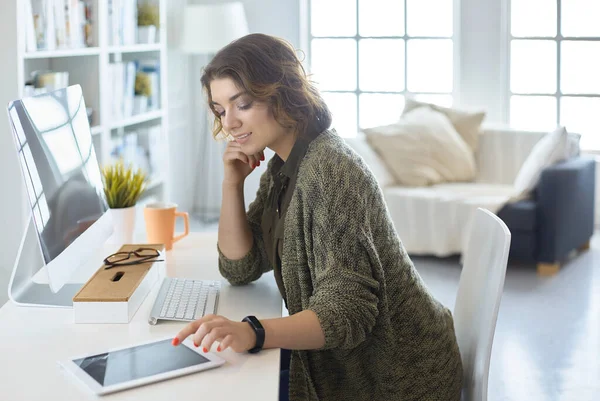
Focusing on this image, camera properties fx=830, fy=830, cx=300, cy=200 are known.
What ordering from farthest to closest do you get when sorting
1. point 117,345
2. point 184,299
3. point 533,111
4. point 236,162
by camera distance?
point 533,111
point 236,162
point 184,299
point 117,345

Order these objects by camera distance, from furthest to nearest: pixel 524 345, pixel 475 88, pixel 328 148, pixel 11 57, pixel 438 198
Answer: pixel 475 88 → pixel 438 198 → pixel 524 345 → pixel 11 57 → pixel 328 148

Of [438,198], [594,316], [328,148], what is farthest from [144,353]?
[438,198]

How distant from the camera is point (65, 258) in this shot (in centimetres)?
177

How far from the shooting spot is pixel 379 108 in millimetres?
6043

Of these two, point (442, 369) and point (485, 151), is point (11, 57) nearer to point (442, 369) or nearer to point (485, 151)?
point (442, 369)

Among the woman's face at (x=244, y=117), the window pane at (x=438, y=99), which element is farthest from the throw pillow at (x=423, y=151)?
the woman's face at (x=244, y=117)

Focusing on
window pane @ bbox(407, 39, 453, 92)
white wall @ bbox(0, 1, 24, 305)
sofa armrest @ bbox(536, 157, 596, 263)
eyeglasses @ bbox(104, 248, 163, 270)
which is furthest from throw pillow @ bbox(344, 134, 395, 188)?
eyeglasses @ bbox(104, 248, 163, 270)

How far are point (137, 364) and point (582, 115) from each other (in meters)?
4.89

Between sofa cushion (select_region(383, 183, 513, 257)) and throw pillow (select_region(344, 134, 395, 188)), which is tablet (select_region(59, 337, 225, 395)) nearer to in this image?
sofa cushion (select_region(383, 183, 513, 257))

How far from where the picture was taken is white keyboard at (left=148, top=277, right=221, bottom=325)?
1682 mm

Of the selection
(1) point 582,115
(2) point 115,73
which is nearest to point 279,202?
(2) point 115,73

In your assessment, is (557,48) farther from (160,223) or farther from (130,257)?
(130,257)

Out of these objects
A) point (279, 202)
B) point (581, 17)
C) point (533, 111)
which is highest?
point (581, 17)

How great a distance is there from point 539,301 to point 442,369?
258 centimetres
